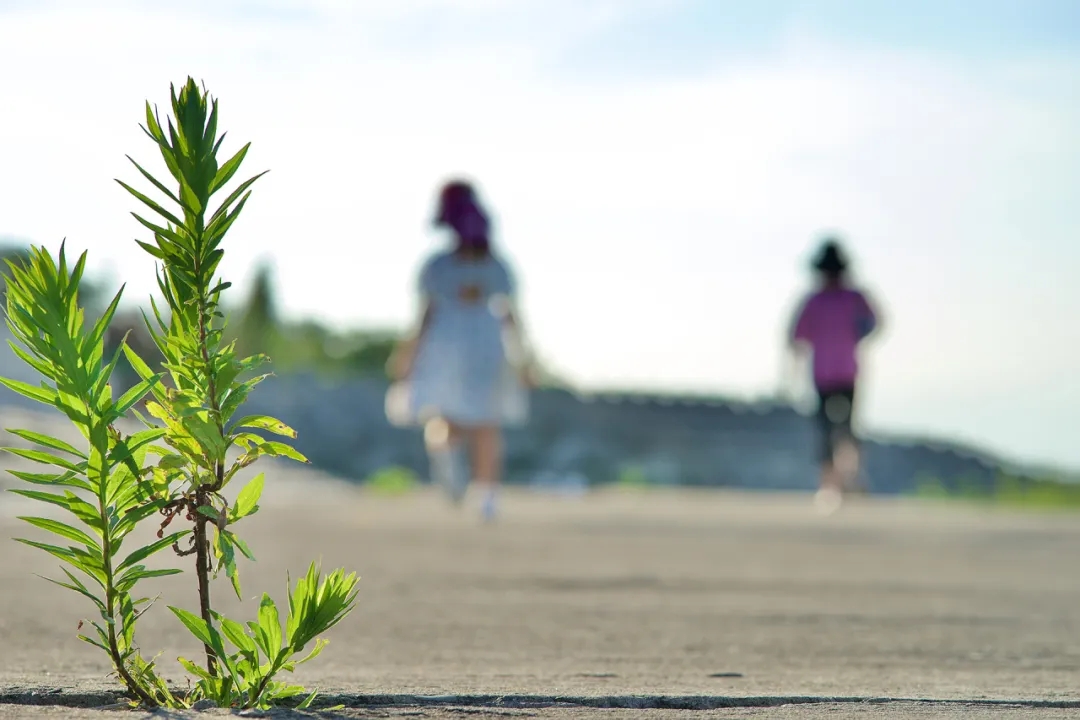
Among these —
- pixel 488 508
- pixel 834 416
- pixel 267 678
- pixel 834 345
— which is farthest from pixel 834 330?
pixel 267 678

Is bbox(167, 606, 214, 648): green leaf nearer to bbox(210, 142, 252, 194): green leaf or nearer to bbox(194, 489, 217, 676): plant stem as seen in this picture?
bbox(194, 489, 217, 676): plant stem

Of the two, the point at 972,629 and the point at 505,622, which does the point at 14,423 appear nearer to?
the point at 505,622

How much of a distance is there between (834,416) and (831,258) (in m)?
1.40

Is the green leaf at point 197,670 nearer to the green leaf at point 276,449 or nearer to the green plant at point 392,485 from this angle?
the green leaf at point 276,449

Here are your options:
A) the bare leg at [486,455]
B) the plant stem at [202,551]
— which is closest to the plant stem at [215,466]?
the plant stem at [202,551]

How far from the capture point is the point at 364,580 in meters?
5.33

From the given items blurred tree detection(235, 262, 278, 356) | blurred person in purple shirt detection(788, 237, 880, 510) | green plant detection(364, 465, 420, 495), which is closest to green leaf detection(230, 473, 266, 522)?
blurred person in purple shirt detection(788, 237, 880, 510)

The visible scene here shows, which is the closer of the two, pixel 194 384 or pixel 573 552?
pixel 194 384

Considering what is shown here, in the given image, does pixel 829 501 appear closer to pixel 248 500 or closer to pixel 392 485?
pixel 392 485

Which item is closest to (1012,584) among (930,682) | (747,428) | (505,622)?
(505,622)

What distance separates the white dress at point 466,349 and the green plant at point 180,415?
7.24 metres

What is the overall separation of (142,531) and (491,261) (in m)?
3.07

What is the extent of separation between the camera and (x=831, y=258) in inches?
480

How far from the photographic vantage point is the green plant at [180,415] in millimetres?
1903
